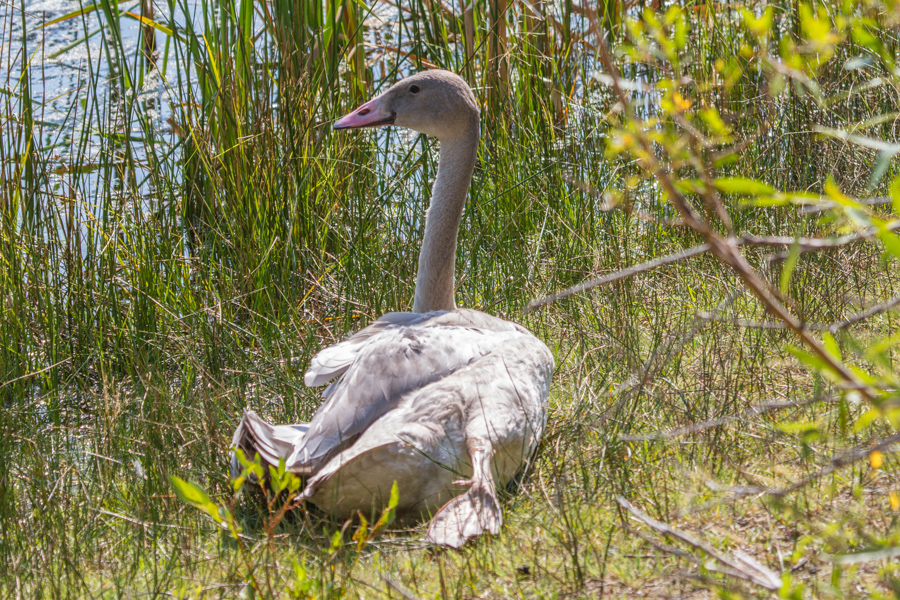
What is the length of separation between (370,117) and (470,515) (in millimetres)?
2480

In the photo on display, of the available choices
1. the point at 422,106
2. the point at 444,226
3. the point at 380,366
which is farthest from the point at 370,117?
the point at 380,366

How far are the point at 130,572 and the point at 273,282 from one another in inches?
99.2

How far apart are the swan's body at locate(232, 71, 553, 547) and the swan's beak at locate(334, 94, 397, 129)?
46.2 inches

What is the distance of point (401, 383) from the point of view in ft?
10.8

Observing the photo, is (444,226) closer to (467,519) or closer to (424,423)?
(424,423)

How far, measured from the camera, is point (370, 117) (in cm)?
462

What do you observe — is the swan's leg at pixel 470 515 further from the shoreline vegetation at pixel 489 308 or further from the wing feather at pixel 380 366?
the wing feather at pixel 380 366

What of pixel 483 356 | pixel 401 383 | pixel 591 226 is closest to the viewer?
pixel 401 383

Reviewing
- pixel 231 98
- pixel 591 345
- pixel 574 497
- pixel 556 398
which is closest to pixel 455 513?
pixel 574 497

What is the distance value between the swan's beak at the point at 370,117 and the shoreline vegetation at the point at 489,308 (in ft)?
2.88

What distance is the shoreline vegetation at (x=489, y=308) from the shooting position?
2.59 meters

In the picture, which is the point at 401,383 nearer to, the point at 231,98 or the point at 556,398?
the point at 556,398

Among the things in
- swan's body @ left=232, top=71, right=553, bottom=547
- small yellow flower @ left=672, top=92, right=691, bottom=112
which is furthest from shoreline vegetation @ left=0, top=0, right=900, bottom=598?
swan's body @ left=232, top=71, right=553, bottom=547

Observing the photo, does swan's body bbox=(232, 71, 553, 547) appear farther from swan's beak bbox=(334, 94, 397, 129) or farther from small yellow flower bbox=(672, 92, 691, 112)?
small yellow flower bbox=(672, 92, 691, 112)
